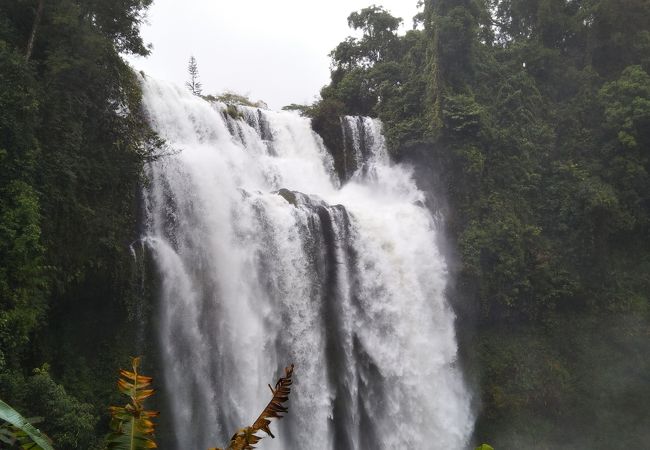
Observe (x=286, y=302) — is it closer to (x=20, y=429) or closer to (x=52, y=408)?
(x=52, y=408)

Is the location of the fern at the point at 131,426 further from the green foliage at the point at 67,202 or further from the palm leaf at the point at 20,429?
the green foliage at the point at 67,202

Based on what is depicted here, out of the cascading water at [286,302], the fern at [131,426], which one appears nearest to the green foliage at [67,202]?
the cascading water at [286,302]

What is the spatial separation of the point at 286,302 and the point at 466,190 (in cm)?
994

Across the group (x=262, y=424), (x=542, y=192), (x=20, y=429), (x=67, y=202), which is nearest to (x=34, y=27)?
(x=67, y=202)

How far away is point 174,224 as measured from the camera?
46.8 feet

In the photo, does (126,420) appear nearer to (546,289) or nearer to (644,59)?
(546,289)

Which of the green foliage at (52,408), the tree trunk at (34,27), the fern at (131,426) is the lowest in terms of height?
the green foliage at (52,408)

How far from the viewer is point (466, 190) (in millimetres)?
21078

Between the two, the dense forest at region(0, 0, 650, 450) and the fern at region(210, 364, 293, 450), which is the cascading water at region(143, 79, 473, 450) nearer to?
the dense forest at region(0, 0, 650, 450)

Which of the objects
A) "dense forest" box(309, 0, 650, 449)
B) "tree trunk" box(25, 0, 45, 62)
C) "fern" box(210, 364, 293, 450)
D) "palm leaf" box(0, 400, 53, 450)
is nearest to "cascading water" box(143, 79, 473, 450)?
"dense forest" box(309, 0, 650, 449)

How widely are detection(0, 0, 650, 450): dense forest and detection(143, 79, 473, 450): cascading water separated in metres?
1.15

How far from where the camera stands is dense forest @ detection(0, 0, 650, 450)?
35.6 feet

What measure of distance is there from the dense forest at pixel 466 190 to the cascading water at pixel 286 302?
3.76 ft

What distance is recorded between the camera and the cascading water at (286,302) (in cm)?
1390
